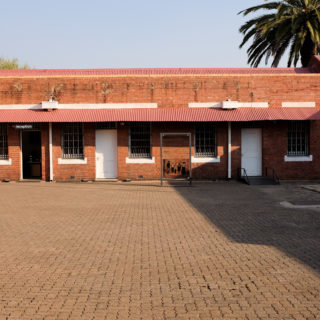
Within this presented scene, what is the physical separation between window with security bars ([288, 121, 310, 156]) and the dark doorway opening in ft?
42.2

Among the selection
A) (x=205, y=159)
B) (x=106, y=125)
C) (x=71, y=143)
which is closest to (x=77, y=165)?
(x=71, y=143)

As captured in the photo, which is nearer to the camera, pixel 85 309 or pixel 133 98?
pixel 85 309

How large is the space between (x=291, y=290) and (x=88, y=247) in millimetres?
3811

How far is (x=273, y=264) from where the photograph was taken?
6406 mm

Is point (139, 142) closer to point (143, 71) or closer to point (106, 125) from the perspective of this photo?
point (106, 125)

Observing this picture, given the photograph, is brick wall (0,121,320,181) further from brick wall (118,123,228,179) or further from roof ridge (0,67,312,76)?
roof ridge (0,67,312,76)

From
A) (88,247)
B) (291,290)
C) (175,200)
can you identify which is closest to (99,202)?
(175,200)

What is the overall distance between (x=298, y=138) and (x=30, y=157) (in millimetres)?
13703

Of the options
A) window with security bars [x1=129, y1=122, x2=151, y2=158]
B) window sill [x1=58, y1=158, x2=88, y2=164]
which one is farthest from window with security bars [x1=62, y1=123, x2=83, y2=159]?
window with security bars [x1=129, y1=122, x2=151, y2=158]

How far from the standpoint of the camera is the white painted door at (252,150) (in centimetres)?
2003

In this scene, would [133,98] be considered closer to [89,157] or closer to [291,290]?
[89,157]

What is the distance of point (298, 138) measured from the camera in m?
20.0

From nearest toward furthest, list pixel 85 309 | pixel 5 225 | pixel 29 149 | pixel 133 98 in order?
pixel 85 309 → pixel 5 225 → pixel 133 98 → pixel 29 149

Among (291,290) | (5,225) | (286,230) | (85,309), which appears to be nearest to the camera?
(85,309)
